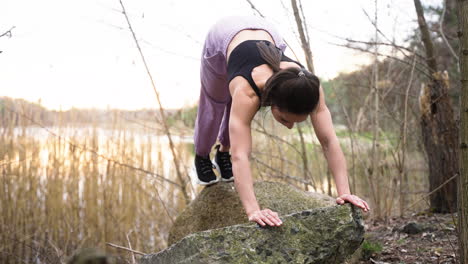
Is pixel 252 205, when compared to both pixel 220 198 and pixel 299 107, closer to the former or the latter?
pixel 299 107

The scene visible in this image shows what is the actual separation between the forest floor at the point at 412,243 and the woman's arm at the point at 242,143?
133 centimetres

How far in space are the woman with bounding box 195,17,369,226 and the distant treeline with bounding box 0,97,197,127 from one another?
1614 mm

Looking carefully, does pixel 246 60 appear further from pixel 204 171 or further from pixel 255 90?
pixel 204 171

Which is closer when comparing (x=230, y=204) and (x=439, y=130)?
(x=230, y=204)

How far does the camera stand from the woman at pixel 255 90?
2039 mm

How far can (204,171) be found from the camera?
3.18 m

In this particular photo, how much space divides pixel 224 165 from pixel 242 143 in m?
1.06

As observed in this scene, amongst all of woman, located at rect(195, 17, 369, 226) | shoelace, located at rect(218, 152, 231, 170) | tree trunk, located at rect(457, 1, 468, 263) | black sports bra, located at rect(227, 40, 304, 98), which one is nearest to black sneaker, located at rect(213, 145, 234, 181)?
shoelace, located at rect(218, 152, 231, 170)

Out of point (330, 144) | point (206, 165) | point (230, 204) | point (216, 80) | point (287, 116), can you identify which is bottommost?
point (230, 204)

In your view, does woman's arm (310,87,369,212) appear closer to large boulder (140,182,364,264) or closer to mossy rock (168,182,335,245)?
large boulder (140,182,364,264)

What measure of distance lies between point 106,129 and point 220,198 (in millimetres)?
2348

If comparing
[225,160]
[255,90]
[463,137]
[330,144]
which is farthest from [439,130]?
[255,90]

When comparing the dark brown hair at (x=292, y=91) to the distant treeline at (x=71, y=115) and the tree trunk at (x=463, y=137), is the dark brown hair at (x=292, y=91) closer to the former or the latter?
the tree trunk at (x=463, y=137)

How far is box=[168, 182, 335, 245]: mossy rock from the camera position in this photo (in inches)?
109
